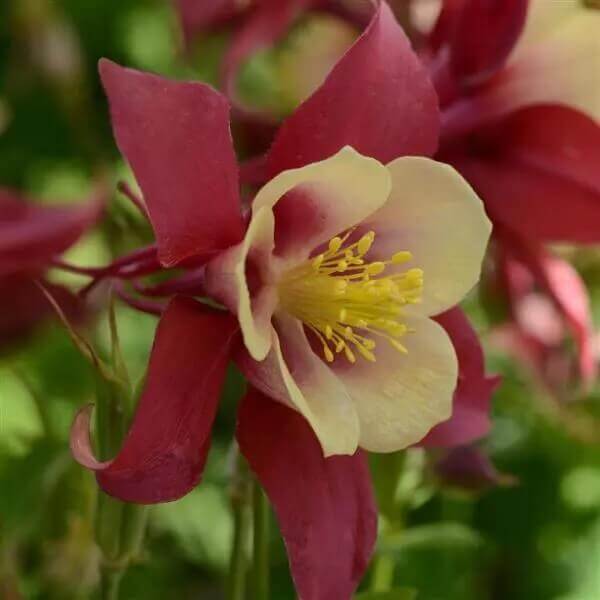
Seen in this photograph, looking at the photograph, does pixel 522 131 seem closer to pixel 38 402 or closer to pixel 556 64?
pixel 556 64

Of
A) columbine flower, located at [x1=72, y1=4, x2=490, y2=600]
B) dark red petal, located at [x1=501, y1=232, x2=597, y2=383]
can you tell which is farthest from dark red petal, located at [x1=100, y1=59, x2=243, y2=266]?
dark red petal, located at [x1=501, y1=232, x2=597, y2=383]

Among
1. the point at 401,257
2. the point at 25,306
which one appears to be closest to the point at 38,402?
the point at 25,306

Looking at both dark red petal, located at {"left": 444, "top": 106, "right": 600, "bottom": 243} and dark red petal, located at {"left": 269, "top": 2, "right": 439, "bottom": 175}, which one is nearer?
dark red petal, located at {"left": 269, "top": 2, "right": 439, "bottom": 175}

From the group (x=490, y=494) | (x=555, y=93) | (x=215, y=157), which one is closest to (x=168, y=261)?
(x=215, y=157)

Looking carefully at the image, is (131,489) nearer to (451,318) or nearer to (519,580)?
(451,318)

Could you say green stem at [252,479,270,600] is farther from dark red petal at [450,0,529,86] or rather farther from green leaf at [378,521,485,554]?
dark red petal at [450,0,529,86]

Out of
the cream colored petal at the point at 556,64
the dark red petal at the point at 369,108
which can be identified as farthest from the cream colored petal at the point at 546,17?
the dark red petal at the point at 369,108

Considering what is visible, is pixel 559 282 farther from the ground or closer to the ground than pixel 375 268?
closer to the ground
